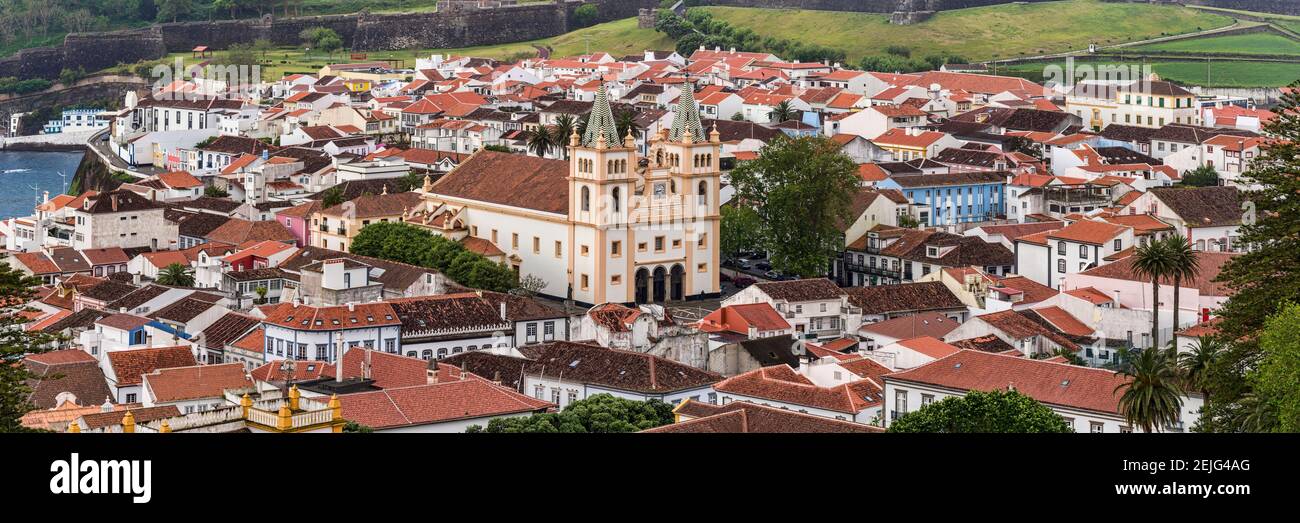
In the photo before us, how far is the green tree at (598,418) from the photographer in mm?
21547

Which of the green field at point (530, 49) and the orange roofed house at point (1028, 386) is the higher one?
the green field at point (530, 49)

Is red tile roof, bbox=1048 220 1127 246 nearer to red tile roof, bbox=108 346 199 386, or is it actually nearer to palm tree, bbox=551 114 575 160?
palm tree, bbox=551 114 575 160

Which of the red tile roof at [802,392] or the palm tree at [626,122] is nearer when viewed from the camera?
the red tile roof at [802,392]

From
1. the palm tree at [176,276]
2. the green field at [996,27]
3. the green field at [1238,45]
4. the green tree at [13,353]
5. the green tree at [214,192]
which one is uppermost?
the green field at [996,27]

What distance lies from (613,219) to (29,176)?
38171mm

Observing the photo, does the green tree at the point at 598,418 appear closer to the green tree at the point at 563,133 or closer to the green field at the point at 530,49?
the green tree at the point at 563,133

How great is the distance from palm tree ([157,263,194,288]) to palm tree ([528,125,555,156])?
45.9 feet

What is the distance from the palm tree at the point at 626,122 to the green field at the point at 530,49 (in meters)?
26.4

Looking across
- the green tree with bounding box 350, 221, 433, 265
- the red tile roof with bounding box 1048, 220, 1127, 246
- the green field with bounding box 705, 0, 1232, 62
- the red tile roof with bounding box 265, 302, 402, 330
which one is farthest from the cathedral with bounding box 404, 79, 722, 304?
the green field with bounding box 705, 0, 1232, 62

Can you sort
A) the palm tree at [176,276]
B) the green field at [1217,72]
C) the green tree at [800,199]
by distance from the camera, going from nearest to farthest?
the palm tree at [176,276]
the green tree at [800,199]
the green field at [1217,72]

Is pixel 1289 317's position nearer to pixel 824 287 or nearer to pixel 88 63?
pixel 824 287

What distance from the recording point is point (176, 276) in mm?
38781
